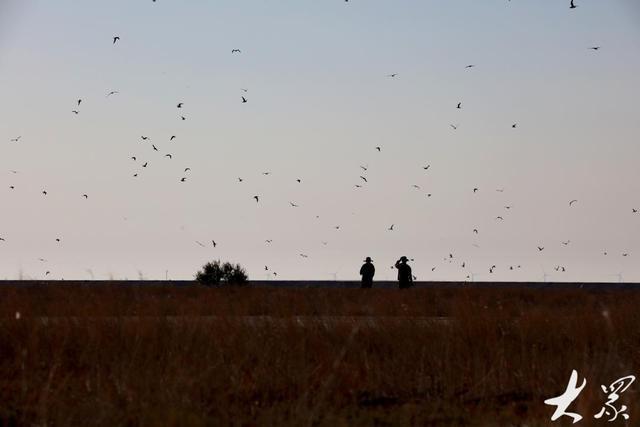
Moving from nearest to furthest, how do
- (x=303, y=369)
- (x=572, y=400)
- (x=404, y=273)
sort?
1. (x=572, y=400)
2. (x=303, y=369)
3. (x=404, y=273)

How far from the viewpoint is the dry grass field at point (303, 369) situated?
8.13 meters

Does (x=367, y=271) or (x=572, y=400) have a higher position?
(x=367, y=271)

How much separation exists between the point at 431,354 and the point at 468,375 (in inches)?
32.3

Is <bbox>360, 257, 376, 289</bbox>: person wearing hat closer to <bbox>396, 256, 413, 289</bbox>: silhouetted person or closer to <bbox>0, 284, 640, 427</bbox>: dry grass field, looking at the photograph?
<bbox>396, 256, 413, 289</bbox>: silhouetted person

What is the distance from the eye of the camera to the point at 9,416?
26.8 feet

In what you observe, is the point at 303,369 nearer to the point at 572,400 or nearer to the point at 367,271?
the point at 572,400

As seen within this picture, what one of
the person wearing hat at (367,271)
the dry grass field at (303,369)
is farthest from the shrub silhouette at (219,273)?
the dry grass field at (303,369)

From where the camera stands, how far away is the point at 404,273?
28.2 m

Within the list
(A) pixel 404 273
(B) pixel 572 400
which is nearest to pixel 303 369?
(B) pixel 572 400

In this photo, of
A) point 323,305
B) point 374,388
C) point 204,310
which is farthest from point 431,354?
point 323,305

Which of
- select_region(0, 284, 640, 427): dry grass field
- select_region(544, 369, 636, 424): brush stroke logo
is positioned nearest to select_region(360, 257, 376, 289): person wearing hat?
select_region(0, 284, 640, 427): dry grass field

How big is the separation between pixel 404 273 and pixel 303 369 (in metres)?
18.7

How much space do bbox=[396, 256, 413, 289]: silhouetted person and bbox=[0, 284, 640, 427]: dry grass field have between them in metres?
13.6

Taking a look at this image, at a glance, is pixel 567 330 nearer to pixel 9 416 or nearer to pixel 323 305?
pixel 9 416
